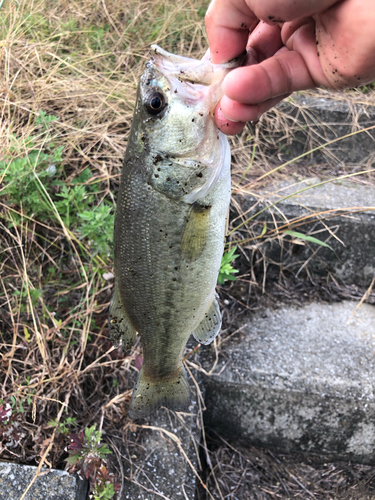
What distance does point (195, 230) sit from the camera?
1.20 meters

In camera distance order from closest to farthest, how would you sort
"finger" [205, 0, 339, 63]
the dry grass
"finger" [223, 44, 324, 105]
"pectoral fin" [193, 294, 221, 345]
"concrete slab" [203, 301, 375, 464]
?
"finger" [205, 0, 339, 63]
"finger" [223, 44, 324, 105]
"pectoral fin" [193, 294, 221, 345]
the dry grass
"concrete slab" [203, 301, 375, 464]

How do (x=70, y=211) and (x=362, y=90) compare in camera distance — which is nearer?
(x=70, y=211)

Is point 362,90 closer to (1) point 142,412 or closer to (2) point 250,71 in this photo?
(2) point 250,71

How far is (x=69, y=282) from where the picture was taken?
2.22 m

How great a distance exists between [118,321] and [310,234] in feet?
5.12

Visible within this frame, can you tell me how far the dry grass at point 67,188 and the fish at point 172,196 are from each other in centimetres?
74

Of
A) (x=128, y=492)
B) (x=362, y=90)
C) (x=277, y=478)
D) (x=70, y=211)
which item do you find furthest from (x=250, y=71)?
(x=362, y=90)

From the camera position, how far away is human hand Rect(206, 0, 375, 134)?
845mm

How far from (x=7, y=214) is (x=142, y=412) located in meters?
1.45

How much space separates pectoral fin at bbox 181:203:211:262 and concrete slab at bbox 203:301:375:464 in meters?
1.12

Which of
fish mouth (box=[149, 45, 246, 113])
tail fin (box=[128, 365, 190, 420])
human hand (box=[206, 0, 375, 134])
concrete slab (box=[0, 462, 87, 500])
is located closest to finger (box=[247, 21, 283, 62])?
human hand (box=[206, 0, 375, 134])

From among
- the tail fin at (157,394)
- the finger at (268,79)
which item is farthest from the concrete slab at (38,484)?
the finger at (268,79)

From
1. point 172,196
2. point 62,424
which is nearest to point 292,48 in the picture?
point 172,196

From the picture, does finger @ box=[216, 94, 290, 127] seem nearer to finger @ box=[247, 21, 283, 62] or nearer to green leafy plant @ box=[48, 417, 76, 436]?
finger @ box=[247, 21, 283, 62]
